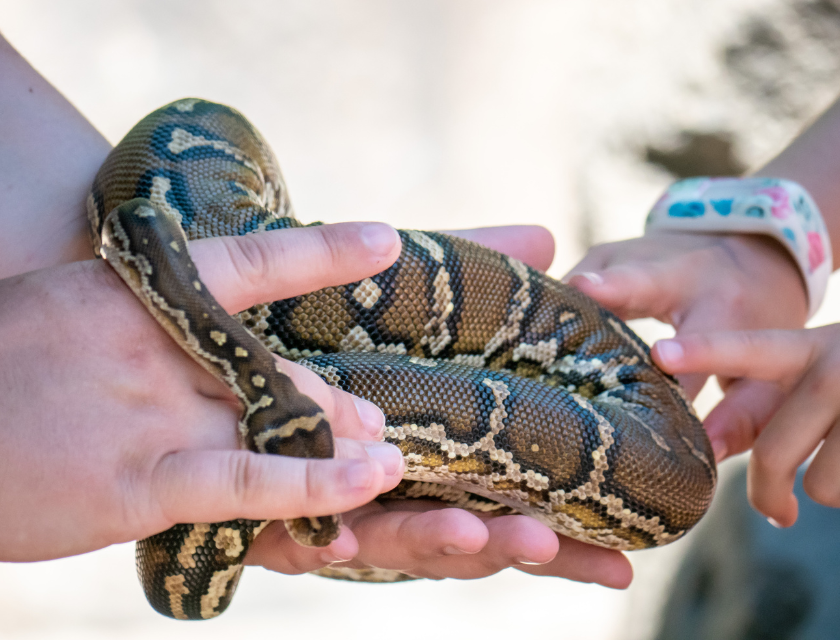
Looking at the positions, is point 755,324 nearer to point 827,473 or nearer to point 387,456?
point 827,473

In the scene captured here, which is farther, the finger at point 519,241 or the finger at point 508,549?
the finger at point 519,241

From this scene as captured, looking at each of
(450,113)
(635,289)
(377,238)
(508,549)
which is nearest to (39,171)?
(377,238)

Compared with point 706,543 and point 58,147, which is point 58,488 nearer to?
point 58,147

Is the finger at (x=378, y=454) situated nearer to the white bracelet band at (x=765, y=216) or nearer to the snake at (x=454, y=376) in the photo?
the snake at (x=454, y=376)

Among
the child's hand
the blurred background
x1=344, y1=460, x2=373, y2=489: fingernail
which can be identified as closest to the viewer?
x1=344, y1=460, x2=373, y2=489: fingernail

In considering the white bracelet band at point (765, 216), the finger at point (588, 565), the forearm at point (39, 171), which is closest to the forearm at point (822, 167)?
the white bracelet band at point (765, 216)

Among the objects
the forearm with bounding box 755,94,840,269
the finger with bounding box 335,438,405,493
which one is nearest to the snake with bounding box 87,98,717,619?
the finger with bounding box 335,438,405,493

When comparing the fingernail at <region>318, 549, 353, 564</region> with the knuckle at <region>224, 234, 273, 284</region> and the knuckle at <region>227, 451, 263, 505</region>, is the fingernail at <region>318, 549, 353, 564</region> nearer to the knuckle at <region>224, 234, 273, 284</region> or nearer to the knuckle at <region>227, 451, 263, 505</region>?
the knuckle at <region>227, 451, 263, 505</region>
